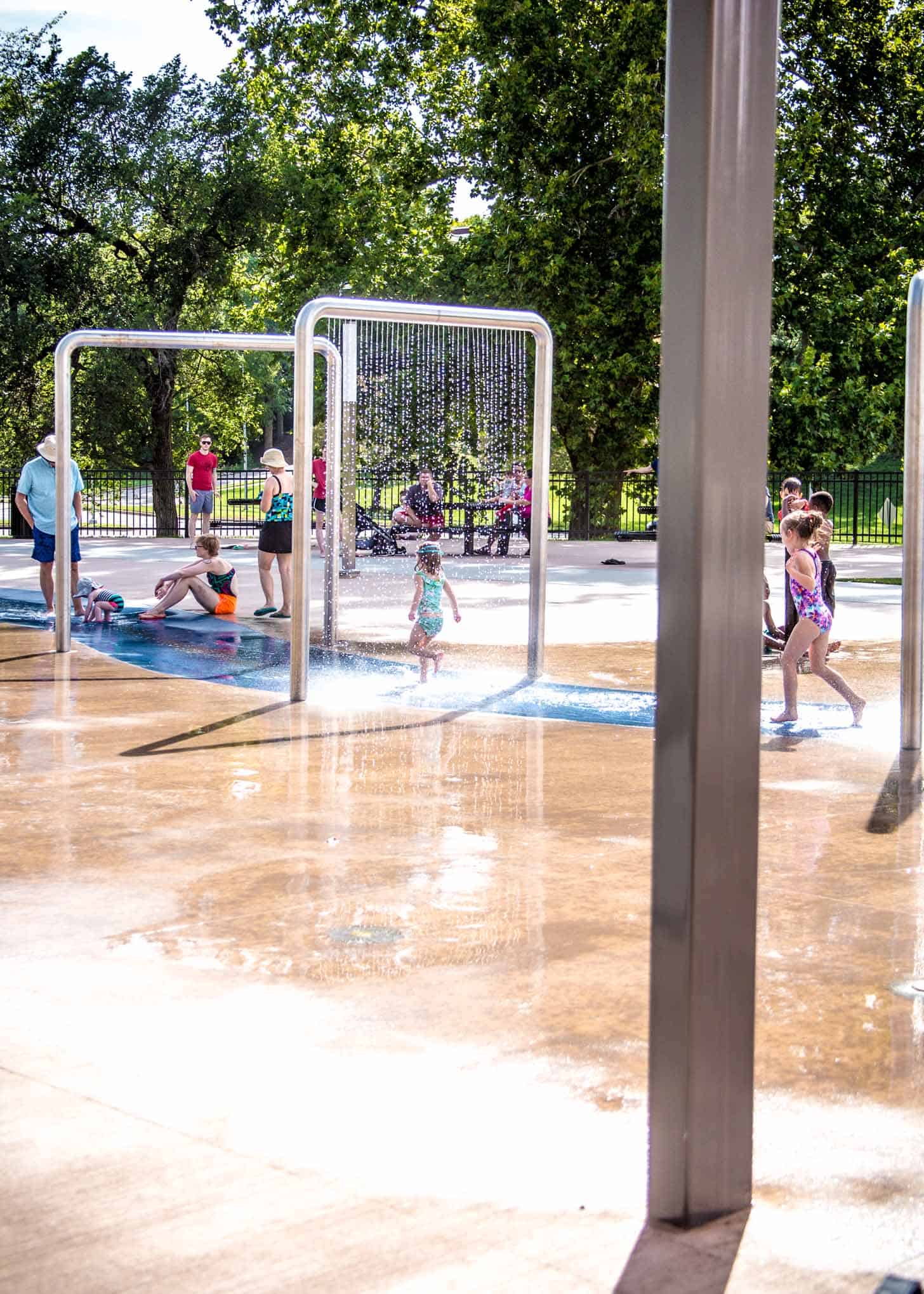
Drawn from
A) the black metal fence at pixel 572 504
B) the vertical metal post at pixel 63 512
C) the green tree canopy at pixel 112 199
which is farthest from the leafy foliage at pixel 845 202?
the vertical metal post at pixel 63 512

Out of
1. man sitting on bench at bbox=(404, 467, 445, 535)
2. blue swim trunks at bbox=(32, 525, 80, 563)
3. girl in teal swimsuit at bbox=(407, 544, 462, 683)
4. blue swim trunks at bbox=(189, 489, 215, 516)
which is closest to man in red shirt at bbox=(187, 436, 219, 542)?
blue swim trunks at bbox=(189, 489, 215, 516)

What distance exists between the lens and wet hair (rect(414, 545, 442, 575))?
457 inches

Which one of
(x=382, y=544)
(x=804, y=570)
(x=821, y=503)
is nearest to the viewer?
(x=804, y=570)

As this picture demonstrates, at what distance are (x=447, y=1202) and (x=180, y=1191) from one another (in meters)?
0.56

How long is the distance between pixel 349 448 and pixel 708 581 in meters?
15.5

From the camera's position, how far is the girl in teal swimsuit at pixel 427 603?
11.6 meters

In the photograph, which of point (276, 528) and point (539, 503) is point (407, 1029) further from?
point (276, 528)

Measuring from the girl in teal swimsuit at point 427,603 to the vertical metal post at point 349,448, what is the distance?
6527 mm

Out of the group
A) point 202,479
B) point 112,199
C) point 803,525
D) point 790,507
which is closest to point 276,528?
point 790,507

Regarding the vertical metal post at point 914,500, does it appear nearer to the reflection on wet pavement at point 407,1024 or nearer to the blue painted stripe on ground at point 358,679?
the reflection on wet pavement at point 407,1024

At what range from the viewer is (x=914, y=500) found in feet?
28.4

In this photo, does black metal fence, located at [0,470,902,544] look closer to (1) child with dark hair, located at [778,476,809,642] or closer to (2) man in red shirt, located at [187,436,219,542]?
(2) man in red shirt, located at [187,436,219,542]

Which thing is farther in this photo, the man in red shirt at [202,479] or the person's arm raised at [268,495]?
the man in red shirt at [202,479]

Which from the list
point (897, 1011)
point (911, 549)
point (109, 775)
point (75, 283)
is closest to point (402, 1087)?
point (897, 1011)
